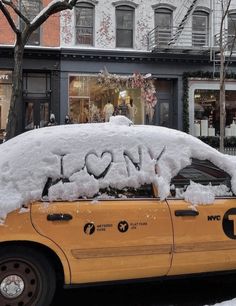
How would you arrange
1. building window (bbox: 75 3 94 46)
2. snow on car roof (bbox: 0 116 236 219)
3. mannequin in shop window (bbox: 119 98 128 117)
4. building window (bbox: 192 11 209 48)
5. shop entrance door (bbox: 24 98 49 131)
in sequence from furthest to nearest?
building window (bbox: 192 11 209 48), building window (bbox: 75 3 94 46), shop entrance door (bbox: 24 98 49 131), mannequin in shop window (bbox: 119 98 128 117), snow on car roof (bbox: 0 116 236 219)

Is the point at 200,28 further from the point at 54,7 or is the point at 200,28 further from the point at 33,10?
the point at 54,7

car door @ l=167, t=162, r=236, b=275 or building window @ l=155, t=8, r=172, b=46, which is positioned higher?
building window @ l=155, t=8, r=172, b=46

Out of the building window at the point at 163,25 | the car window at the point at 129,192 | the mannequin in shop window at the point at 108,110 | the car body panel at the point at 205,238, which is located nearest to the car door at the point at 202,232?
the car body panel at the point at 205,238

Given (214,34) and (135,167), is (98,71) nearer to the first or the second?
(214,34)

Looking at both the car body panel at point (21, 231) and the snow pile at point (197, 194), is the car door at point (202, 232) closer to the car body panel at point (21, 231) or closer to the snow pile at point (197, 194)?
the snow pile at point (197, 194)

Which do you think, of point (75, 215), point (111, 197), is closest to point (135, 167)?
point (111, 197)

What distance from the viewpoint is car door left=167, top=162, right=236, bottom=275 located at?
4730 mm

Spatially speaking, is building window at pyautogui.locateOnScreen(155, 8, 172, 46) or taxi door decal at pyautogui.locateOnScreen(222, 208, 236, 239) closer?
taxi door decal at pyautogui.locateOnScreen(222, 208, 236, 239)

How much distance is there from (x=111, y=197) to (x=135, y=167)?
0.38 meters

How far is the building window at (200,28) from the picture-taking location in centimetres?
2394

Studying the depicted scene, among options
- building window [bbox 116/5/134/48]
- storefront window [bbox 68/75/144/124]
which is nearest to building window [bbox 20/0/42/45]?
storefront window [bbox 68/75/144/124]

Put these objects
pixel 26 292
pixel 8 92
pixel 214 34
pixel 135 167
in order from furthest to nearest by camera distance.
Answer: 1. pixel 214 34
2. pixel 8 92
3. pixel 135 167
4. pixel 26 292

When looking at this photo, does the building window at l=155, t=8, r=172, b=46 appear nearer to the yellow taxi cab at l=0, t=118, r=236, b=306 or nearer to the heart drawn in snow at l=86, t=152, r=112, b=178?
the yellow taxi cab at l=0, t=118, r=236, b=306

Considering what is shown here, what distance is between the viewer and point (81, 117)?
22.8m
